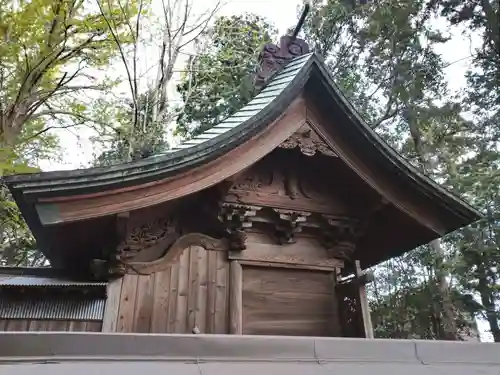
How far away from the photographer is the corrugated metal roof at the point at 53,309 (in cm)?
370

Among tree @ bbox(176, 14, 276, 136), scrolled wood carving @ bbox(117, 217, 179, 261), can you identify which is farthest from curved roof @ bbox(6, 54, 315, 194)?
tree @ bbox(176, 14, 276, 136)

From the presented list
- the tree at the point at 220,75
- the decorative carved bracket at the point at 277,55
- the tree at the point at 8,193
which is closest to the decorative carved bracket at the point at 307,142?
the decorative carved bracket at the point at 277,55

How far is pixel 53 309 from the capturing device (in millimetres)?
3754

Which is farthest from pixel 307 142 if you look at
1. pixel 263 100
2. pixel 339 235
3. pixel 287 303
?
pixel 287 303

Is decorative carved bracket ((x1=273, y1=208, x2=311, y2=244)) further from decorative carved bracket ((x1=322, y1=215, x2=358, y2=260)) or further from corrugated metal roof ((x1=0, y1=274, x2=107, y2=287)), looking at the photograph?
corrugated metal roof ((x1=0, y1=274, x2=107, y2=287))

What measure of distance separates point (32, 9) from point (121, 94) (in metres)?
5.59

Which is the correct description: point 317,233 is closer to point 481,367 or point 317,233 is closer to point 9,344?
point 481,367

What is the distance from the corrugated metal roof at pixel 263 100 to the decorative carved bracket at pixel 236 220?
2.43 ft

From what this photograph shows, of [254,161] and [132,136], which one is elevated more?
[132,136]

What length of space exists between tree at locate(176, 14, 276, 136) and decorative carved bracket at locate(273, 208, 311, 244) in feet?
33.3

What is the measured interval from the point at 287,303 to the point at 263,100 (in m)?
2.12

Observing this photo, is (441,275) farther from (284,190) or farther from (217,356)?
(217,356)

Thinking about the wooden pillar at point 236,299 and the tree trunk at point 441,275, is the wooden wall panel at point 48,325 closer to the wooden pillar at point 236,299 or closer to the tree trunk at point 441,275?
the wooden pillar at point 236,299

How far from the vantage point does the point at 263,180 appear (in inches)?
181
